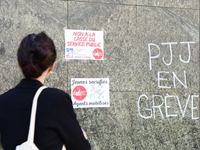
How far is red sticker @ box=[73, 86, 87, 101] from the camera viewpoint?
4.32 metres

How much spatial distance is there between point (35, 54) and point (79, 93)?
92.6 inches

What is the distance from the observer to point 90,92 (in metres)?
4.40

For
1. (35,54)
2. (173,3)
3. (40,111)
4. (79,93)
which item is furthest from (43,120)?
(173,3)

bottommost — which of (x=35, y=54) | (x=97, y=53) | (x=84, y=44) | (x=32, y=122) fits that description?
(x=32, y=122)

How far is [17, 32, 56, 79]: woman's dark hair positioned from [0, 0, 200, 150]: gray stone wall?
Answer: 212 cm

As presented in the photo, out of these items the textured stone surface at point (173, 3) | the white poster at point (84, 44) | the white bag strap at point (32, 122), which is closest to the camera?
the white bag strap at point (32, 122)

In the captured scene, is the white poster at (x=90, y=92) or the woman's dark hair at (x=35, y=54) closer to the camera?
the woman's dark hair at (x=35, y=54)

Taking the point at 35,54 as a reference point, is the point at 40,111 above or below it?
below

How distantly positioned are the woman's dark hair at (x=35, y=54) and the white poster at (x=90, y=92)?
225cm

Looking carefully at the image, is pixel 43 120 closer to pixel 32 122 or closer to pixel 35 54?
pixel 32 122

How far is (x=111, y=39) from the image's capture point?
176 inches

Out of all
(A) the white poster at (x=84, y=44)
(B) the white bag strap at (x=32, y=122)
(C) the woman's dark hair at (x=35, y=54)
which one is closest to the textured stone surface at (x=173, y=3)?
(A) the white poster at (x=84, y=44)

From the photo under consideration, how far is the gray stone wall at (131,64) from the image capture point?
4.19m

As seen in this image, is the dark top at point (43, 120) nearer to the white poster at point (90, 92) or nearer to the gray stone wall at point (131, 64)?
the gray stone wall at point (131, 64)
